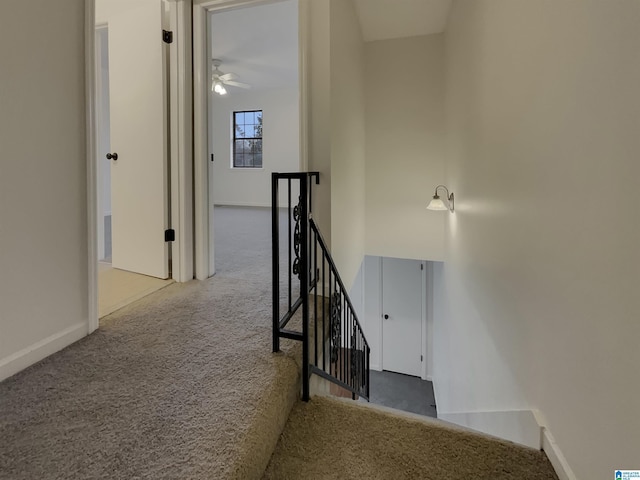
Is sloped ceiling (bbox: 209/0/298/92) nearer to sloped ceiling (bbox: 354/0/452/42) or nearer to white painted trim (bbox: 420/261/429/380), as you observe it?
sloped ceiling (bbox: 354/0/452/42)

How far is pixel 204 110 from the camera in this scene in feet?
8.89

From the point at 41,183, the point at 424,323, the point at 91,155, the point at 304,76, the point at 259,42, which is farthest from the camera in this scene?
the point at 424,323

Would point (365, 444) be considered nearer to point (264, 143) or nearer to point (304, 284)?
point (304, 284)

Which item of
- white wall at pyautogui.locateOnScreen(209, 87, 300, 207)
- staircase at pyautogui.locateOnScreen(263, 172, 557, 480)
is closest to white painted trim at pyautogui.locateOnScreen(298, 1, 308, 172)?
staircase at pyautogui.locateOnScreen(263, 172, 557, 480)

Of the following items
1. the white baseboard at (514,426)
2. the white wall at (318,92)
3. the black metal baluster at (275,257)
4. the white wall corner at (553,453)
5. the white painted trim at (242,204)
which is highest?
the white wall at (318,92)

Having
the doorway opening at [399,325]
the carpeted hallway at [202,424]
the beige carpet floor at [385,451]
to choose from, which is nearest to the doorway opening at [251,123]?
the doorway opening at [399,325]

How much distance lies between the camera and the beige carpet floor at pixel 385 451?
130 cm

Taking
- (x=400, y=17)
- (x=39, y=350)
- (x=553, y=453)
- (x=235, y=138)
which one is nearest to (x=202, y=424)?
(x=39, y=350)

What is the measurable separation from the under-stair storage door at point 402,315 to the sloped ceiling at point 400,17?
3.37 meters

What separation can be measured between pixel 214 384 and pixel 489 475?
3.50 feet

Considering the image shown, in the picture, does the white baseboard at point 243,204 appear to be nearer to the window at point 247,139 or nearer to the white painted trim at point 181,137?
the window at point 247,139

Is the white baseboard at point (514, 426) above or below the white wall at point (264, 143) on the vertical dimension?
below

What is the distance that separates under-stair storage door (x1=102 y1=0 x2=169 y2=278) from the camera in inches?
103

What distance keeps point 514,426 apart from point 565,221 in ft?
3.28
